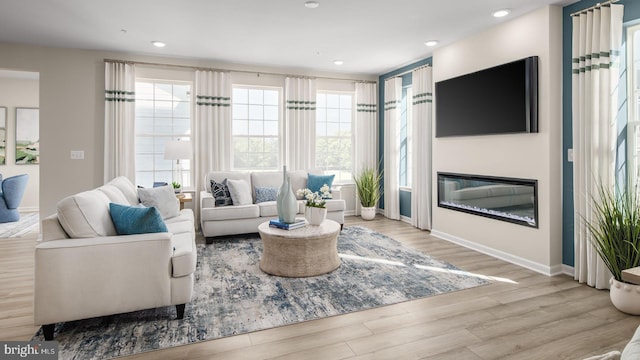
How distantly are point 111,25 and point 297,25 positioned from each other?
2.14 m

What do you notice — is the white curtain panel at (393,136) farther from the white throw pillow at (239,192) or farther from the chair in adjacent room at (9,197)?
the chair in adjacent room at (9,197)

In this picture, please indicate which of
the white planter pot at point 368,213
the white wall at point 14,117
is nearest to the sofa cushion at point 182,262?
the white planter pot at point 368,213

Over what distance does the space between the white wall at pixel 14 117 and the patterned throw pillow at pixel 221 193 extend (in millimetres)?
4698

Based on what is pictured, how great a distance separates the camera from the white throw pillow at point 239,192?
5.07 meters

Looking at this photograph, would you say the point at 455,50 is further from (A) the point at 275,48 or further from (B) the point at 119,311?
(B) the point at 119,311

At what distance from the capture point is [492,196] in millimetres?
4172

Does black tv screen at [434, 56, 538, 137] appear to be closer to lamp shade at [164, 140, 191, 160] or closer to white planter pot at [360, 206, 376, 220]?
white planter pot at [360, 206, 376, 220]

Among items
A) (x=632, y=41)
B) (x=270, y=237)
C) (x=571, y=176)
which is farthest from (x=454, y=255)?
(x=632, y=41)

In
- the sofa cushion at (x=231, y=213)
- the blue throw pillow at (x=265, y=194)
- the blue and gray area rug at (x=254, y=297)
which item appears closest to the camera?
the blue and gray area rug at (x=254, y=297)

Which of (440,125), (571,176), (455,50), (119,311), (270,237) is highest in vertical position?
(455,50)

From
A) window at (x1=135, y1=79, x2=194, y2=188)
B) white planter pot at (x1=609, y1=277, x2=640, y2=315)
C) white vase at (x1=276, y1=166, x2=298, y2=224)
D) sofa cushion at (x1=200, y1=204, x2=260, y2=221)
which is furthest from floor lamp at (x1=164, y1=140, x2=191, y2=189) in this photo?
white planter pot at (x1=609, y1=277, x2=640, y2=315)

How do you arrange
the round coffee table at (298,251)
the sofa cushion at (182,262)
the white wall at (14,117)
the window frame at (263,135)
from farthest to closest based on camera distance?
the white wall at (14,117), the window frame at (263,135), the round coffee table at (298,251), the sofa cushion at (182,262)

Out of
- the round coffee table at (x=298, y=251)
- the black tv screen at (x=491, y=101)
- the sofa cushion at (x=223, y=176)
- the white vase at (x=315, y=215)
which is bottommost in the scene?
the round coffee table at (x=298, y=251)

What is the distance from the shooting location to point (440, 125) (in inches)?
195
